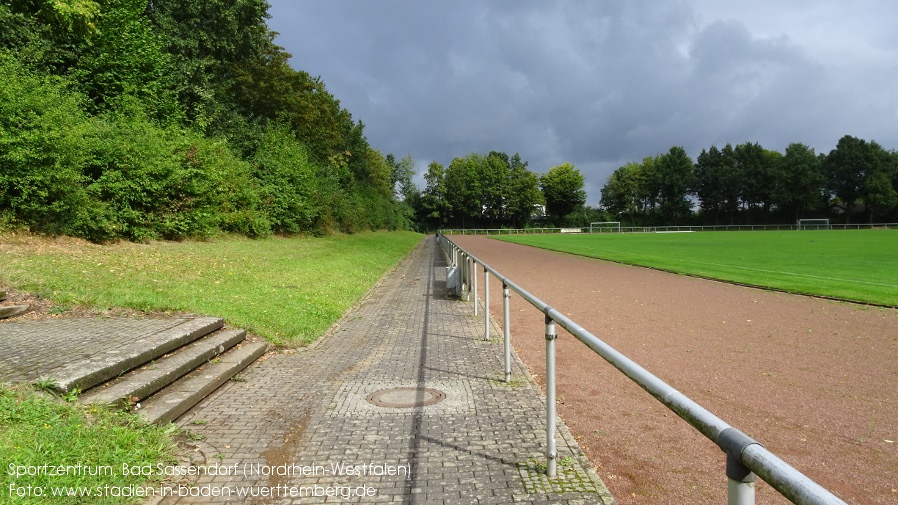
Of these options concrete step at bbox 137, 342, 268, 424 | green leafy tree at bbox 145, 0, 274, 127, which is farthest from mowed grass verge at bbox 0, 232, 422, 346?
green leafy tree at bbox 145, 0, 274, 127

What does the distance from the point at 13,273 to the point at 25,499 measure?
7949 mm

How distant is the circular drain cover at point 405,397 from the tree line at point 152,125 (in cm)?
1112

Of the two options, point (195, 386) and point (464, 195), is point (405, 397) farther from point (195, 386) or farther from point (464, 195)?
point (464, 195)

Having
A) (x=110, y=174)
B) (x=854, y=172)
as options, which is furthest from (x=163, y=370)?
(x=854, y=172)

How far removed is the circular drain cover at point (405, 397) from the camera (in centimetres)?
513

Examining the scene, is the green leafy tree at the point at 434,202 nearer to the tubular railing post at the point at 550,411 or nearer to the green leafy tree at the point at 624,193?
the green leafy tree at the point at 624,193

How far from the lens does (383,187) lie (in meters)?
77.5

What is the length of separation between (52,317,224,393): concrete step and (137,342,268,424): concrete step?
0.44m

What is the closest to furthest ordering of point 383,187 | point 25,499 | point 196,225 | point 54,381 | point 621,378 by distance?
point 25,499, point 54,381, point 621,378, point 196,225, point 383,187

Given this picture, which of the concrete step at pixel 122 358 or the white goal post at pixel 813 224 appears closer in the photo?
the concrete step at pixel 122 358

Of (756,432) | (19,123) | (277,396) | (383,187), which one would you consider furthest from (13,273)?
(383,187)

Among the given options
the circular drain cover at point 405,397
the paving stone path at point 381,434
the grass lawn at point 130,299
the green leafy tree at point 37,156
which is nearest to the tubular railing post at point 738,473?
the paving stone path at point 381,434

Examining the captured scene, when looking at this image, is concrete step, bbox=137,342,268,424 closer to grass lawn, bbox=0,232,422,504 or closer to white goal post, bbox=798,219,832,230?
grass lawn, bbox=0,232,422,504

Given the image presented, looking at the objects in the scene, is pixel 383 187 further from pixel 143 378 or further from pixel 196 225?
pixel 143 378
